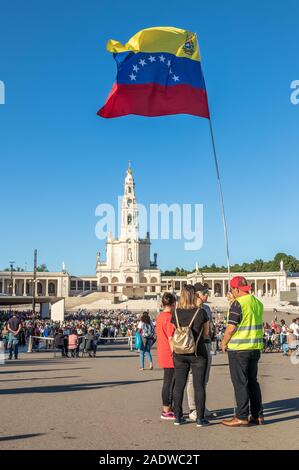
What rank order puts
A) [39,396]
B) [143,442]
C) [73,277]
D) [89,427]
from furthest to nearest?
[73,277] < [39,396] < [89,427] < [143,442]

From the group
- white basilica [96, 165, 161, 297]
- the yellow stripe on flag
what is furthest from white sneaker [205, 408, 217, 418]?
white basilica [96, 165, 161, 297]

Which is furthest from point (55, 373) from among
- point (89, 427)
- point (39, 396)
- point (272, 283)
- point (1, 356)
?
point (272, 283)

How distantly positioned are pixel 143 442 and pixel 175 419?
3.86 ft

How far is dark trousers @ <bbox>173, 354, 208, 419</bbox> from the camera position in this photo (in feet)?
22.9

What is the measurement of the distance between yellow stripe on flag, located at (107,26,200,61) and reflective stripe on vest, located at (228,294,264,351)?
6.17 meters

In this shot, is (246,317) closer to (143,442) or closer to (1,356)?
(143,442)

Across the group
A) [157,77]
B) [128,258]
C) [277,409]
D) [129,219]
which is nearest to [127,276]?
[128,258]

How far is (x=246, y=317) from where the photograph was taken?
23.5ft

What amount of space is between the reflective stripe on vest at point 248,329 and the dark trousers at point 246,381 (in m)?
0.09

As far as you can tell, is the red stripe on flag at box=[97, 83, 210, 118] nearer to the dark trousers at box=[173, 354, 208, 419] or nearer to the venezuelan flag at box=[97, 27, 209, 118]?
the venezuelan flag at box=[97, 27, 209, 118]

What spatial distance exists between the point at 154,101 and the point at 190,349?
594 cm

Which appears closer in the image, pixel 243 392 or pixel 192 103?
pixel 243 392

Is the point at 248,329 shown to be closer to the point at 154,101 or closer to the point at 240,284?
the point at 240,284
